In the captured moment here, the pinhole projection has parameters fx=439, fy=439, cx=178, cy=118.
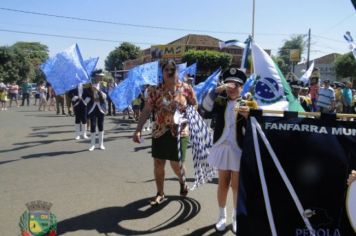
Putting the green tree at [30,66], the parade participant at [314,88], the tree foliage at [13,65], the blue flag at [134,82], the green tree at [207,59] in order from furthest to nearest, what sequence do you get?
the green tree at [30,66] < the tree foliage at [13,65] < the green tree at [207,59] < the parade participant at [314,88] < the blue flag at [134,82]

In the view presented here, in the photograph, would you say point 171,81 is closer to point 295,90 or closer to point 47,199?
point 47,199

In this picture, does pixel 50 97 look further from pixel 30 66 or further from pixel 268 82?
pixel 30 66

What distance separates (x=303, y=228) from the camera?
352 centimetres

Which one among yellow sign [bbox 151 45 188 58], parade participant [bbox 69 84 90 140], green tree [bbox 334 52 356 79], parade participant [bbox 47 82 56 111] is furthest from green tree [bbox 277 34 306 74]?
parade participant [bbox 69 84 90 140]

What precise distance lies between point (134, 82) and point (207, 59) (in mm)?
35265

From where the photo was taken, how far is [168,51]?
55938 millimetres

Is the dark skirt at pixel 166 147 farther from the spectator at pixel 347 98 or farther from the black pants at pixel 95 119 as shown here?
the spectator at pixel 347 98

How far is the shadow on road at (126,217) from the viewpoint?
4918 mm

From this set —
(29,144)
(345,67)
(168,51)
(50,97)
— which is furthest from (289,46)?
(29,144)

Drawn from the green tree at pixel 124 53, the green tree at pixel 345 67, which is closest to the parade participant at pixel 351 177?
the green tree at pixel 345 67

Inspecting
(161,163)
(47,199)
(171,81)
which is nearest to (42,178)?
(47,199)

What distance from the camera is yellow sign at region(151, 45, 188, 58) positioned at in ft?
181

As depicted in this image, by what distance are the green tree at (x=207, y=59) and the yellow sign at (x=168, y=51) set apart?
5233mm

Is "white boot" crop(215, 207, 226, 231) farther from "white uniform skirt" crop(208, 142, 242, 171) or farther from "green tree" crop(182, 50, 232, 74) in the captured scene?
"green tree" crop(182, 50, 232, 74)
